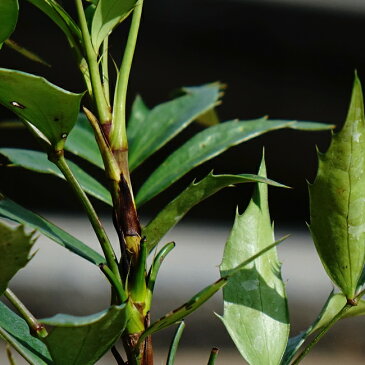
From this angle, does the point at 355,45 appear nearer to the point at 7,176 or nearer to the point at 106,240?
the point at 7,176

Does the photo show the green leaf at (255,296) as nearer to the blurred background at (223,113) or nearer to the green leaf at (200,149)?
the green leaf at (200,149)

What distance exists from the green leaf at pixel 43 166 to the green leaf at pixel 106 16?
118 millimetres

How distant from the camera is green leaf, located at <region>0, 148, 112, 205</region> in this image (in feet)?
1.62

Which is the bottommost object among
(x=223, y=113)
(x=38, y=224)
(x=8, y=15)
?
(x=223, y=113)

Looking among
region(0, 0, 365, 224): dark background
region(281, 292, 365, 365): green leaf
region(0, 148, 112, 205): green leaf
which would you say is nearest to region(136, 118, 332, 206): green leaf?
region(0, 148, 112, 205): green leaf

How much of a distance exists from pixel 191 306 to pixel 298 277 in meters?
2.36

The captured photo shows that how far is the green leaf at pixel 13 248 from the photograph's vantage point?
12.4 inches

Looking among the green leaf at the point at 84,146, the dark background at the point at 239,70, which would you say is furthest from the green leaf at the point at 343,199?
the dark background at the point at 239,70

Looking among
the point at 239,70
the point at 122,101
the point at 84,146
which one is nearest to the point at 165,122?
the point at 84,146

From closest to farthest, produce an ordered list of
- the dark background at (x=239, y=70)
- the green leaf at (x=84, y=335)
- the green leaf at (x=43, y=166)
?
the green leaf at (x=84, y=335)
the green leaf at (x=43, y=166)
the dark background at (x=239, y=70)

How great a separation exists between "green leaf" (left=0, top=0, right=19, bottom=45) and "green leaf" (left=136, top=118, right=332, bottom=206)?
17 cm

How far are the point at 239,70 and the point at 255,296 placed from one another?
2.19m

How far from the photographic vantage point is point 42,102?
0.35 metres

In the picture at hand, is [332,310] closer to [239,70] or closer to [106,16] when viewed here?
[106,16]
